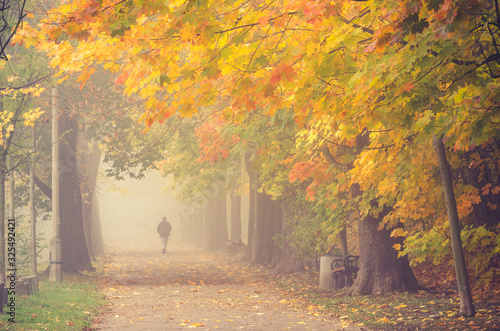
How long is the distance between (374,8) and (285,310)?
725 centimetres

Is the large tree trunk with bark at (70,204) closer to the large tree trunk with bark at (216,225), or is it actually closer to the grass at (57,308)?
the grass at (57,308)

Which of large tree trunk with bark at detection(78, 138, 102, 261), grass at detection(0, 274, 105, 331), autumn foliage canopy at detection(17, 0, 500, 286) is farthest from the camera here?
large tree trunk with bark at detection(78, 138, 102, 261)

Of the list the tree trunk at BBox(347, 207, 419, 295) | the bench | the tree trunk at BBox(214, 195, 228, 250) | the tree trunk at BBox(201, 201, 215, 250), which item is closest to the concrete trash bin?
the bench

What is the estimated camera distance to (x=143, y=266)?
24.2 metres

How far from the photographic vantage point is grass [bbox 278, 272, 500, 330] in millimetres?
9086

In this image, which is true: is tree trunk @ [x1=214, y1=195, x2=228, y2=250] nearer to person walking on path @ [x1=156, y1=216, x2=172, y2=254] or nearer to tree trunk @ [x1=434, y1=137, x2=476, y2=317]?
person walking on path @ [x1=156, y1=216, x2=172, y2=254]

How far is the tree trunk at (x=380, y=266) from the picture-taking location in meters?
13.1

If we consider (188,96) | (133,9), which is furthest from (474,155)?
(133,9)

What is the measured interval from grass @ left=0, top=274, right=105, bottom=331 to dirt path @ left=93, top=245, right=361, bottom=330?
1.06 feet

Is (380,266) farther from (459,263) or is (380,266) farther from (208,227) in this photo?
(208,227)

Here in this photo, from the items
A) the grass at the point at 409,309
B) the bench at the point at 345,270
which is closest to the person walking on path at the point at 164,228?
the bench at the point at 345,270

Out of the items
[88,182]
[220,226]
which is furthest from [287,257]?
[220,226]

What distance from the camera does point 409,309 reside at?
10.8m

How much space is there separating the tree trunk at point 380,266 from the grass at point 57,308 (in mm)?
5961
